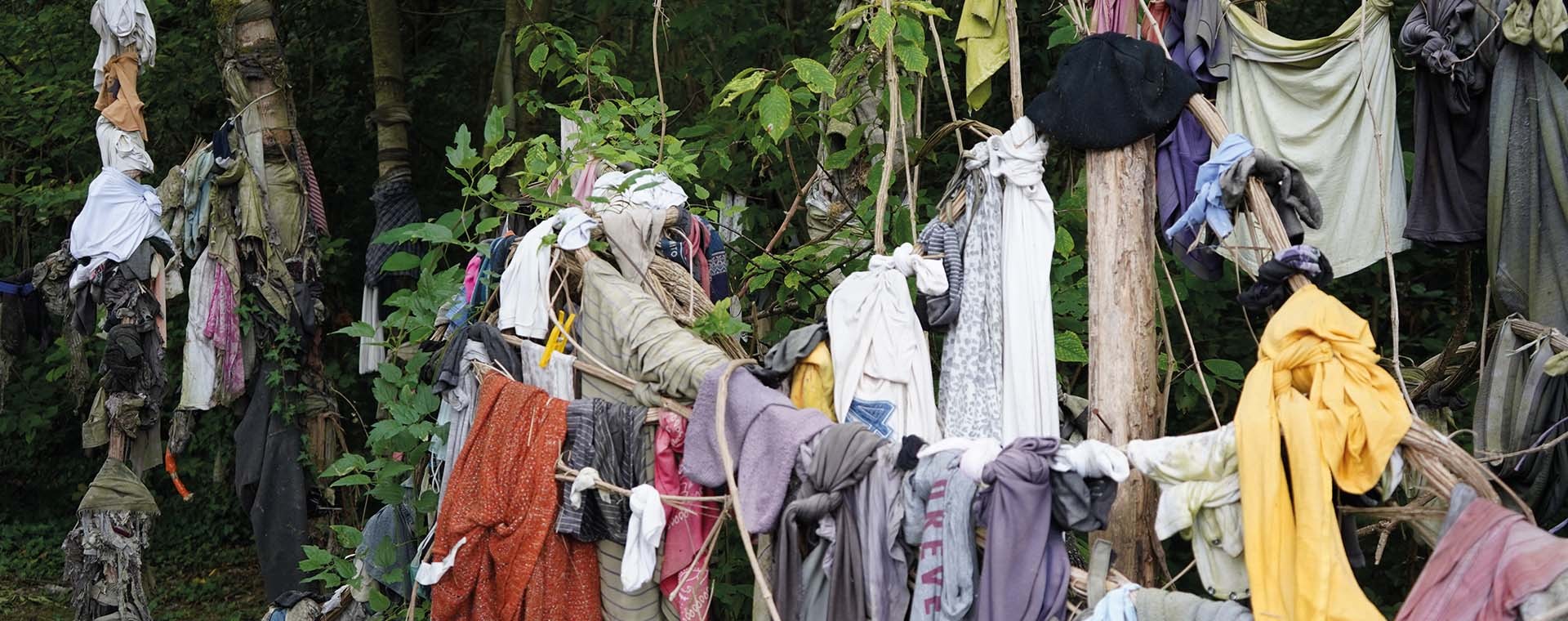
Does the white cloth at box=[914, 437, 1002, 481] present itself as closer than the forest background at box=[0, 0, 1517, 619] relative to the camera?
Yes

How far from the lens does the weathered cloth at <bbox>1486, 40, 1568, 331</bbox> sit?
162 inches

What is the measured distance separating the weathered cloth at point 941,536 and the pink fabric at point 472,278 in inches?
83.2

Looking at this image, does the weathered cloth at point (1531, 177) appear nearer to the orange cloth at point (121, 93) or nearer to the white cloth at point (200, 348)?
the white cloth at point (200, 348)

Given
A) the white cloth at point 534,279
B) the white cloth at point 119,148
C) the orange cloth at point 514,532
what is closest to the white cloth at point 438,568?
the orange cloth at point 514,532

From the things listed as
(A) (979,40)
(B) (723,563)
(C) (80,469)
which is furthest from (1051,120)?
(C) (80,469)

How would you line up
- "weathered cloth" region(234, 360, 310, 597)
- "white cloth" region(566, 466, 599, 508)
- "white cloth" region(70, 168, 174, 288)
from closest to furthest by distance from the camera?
"white cloth" region(566, 466, 599, 508) < "white cloth" region(70, 168, 174, 288) < "weathered cloth" region(234, 360, 310, 597)

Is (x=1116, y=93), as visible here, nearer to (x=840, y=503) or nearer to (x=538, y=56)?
(x=840, y=503)

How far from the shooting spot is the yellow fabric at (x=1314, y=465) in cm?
295

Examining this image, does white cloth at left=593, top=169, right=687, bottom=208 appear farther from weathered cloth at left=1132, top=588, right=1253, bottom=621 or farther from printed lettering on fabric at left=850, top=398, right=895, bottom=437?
weathered cloth at left=1132, top=588, right=1253, bottom=621

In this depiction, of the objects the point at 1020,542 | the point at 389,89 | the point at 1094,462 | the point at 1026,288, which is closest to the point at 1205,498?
the point at 1094,462

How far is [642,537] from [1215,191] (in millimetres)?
1659

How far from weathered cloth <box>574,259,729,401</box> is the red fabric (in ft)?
5.84

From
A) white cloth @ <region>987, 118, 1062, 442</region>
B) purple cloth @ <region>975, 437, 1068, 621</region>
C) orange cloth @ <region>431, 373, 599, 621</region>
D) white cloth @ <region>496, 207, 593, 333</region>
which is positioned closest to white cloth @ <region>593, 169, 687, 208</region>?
white cloth @ <region>496, 207, 593, 333</region>

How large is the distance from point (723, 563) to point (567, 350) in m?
0.93
